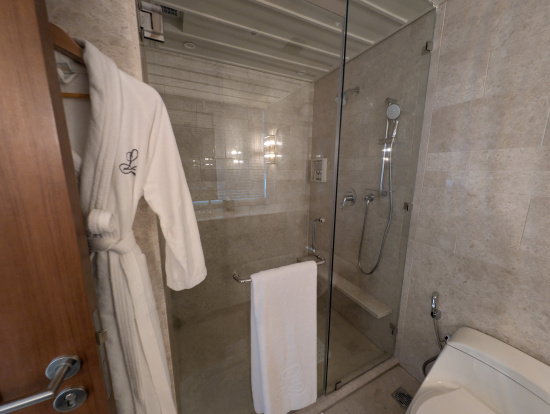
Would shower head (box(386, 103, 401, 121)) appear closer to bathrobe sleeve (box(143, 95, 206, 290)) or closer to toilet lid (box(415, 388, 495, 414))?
bathrobe sleeve (box(143, 95, 206, 290))

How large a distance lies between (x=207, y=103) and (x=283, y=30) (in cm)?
79

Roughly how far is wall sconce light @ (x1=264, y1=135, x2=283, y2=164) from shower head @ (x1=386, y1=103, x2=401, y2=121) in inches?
37.3

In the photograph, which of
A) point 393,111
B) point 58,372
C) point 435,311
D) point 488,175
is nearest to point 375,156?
point 393,111

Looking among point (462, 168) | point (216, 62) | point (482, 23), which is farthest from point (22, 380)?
point (482, 23)

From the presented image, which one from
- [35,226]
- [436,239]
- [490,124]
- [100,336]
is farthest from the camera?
[436,239]

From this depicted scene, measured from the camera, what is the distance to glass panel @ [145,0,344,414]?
4.25 feet

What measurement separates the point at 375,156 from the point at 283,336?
1.44 m

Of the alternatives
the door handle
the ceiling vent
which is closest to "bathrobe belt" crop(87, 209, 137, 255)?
the door handle

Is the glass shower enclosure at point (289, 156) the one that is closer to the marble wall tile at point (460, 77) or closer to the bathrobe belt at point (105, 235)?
the marble wall tile at point (460, 77)

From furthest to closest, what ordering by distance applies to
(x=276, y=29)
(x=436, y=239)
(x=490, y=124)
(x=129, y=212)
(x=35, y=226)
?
1. (x=276, y=29)
2. (x=436, y=239)
3. (x=490, y=124)
4. (x=129, y=212)
5. (x=35, y=226)

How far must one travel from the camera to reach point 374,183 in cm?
161

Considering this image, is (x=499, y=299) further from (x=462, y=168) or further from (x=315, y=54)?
(x=315, y=54)

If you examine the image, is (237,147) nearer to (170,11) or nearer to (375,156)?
(170,11)

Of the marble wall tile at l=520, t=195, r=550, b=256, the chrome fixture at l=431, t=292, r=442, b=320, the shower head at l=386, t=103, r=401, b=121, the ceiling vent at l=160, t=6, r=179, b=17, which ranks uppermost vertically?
the ceiling vent at l=160, t=6, r=179, b=17
